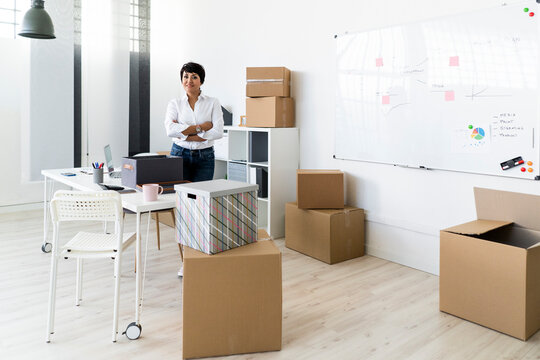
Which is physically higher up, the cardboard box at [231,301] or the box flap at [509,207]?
the box flap at [509,207]

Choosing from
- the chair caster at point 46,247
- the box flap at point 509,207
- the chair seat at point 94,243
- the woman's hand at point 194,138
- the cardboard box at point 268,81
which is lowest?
the chair caster at point 46,247

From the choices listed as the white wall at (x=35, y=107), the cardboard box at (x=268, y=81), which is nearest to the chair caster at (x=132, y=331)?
the cardboard box at (x=268, y=81)

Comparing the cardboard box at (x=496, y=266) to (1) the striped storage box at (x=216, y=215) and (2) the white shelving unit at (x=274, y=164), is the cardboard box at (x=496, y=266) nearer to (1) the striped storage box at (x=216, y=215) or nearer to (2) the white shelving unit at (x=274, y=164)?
(1) the striped storage box at (x=216, y=215)

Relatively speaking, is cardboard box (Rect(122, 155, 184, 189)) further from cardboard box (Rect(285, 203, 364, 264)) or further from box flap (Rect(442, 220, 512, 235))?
box flap (Rect(442, 220, 512, 235))

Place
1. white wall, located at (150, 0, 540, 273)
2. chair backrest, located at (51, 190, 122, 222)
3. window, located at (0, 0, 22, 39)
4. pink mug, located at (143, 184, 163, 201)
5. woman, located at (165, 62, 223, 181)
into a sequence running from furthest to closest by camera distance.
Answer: window, located at (0, 0, 22, 39) < woman, located at (165, 62, 223, 181) < white wall, located at (150, 0, 540, 273) < pink mug, located at (143, 184, 163, 201) < chair backrest, located at (51, 190, 122, 222)

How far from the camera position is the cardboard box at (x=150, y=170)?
288cm

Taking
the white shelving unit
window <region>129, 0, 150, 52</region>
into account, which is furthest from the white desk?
window <region>129, 0, 150, 52</region>

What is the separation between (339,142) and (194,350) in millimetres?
2428

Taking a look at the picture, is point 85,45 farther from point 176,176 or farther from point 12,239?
point 176,176

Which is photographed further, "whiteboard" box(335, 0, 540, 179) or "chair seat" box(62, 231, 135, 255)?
"whiteboard" box(335, 0, 540, 179)

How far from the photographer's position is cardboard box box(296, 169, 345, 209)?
3.90 m

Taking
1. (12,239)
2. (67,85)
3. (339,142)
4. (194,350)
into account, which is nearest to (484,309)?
(194,350)

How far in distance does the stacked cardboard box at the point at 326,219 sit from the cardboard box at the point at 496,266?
43.1 inches

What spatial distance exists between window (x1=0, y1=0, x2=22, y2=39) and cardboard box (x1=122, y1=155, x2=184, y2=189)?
3525 millimetres
